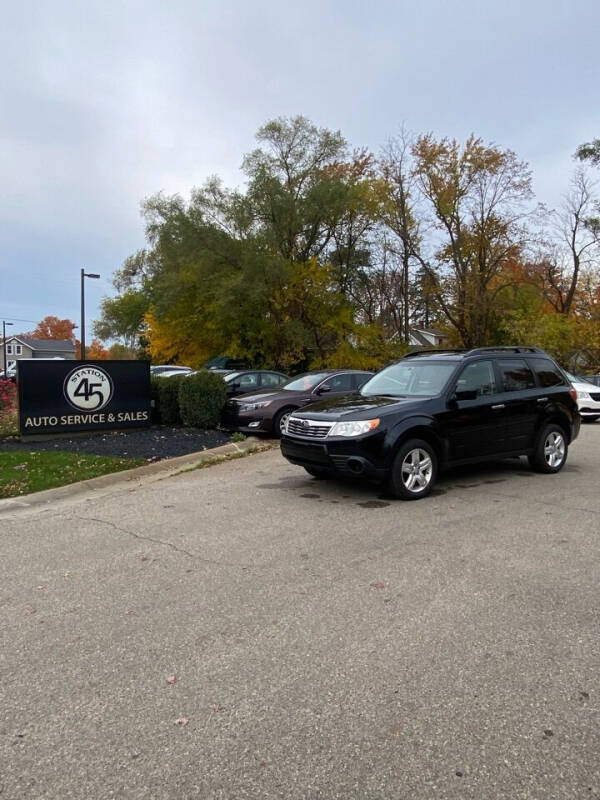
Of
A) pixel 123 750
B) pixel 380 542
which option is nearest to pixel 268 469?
pixel 380 542

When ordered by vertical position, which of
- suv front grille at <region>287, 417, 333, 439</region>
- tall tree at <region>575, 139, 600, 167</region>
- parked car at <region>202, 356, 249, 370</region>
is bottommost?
suv front grille at <region>287, 417, 333, 439</region>

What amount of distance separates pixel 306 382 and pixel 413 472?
614cm

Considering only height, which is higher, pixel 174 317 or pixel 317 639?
pixel 174 317

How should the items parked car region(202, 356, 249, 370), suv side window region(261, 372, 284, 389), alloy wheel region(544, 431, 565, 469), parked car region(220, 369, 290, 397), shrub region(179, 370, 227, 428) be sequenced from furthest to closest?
1. parked car region(202, 356, 249, 370)
2. suv side window region(261, 372, 284, 389)
3. parked car region(220, 369, 290, 397)
4. shrub region(179, 370, 227, 428)
5. alloy wheel region(544, 431, 565, 469)

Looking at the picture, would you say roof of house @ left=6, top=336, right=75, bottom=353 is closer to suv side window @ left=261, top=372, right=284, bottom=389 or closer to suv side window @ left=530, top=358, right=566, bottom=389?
suv side window @ left=261, top=372, right=284, bottom=389

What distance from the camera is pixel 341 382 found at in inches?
494

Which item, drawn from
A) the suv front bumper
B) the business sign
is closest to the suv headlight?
the suv front bumper

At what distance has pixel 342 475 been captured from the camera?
6680 mm

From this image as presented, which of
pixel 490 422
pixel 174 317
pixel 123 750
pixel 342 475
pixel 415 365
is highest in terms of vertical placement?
pixel 174 317

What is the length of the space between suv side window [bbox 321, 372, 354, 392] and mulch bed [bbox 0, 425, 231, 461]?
244 cm

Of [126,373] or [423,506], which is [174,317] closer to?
[126,373]

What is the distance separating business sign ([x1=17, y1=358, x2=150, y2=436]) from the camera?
10734 millimetres

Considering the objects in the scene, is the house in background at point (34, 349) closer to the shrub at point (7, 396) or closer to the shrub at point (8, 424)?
the shrub at point (7, 396)

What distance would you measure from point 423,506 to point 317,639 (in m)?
3.24
